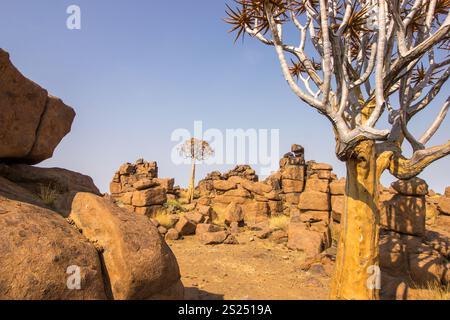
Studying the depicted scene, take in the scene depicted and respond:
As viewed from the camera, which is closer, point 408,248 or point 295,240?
point 408,248

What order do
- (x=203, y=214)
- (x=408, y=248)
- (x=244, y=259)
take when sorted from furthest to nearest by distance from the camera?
(x=203, y=214), (x=244, y=259), (x=408, y=248)

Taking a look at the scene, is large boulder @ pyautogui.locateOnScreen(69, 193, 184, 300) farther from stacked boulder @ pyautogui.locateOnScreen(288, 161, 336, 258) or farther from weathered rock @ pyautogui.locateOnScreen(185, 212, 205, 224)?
weathered rock @ pyautogui.locateOnScreen(185, 212, 205, 224)

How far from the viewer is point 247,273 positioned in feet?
29.6

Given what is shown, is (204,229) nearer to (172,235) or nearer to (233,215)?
(172,235)

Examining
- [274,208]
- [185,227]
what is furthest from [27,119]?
[274,208]

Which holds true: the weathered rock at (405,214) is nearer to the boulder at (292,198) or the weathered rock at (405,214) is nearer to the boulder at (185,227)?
the boulder at (185,227)

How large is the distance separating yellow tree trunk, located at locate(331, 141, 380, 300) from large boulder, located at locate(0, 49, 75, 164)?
20.1ft

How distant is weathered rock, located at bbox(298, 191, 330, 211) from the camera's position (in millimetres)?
15449

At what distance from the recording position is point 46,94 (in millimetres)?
5766

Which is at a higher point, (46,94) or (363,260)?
(46,94)

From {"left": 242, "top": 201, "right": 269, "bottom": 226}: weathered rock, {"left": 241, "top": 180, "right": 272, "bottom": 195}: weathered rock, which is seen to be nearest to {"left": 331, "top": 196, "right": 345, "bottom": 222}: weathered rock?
{"left": 242, "top": 201, "right": 269, "bottom": 226}: weathered rock
